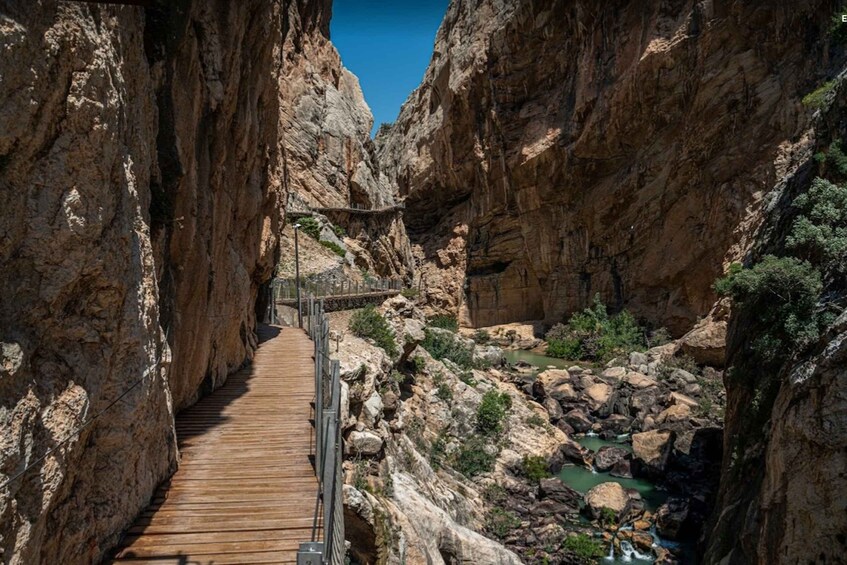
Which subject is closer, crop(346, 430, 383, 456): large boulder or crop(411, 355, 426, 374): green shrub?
crop(346, 430, 383, 456): large boulder

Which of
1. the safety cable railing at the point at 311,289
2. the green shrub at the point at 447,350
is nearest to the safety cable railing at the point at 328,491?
the safety cable railing at the point at 311,289

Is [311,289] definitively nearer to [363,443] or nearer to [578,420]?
[578,420]

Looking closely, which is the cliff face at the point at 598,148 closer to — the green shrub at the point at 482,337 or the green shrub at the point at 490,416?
the green shrub at the point at 482,337

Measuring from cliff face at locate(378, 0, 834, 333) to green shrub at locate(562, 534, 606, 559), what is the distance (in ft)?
73.4

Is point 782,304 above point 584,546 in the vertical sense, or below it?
above

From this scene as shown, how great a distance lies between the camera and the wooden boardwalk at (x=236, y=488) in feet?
18.0

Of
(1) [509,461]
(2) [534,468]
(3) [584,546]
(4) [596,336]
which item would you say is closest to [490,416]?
(1) [509,461]

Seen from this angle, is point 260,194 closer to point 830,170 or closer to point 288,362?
point 288,362

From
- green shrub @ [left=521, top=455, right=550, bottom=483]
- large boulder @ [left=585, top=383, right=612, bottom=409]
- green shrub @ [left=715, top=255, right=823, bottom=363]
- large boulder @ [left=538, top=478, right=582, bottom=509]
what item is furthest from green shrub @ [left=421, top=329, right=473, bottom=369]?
green shrub @ [left=715, top=255, right=823, bottom=363]

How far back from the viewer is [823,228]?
38.4 feet

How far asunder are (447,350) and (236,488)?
18.5 metres

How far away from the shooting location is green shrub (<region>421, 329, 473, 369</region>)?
79.7 feet

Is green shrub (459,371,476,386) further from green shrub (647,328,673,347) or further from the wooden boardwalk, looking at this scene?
green shrub (647,328,673,347)

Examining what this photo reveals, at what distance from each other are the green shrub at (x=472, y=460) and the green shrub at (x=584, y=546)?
3630 mm
